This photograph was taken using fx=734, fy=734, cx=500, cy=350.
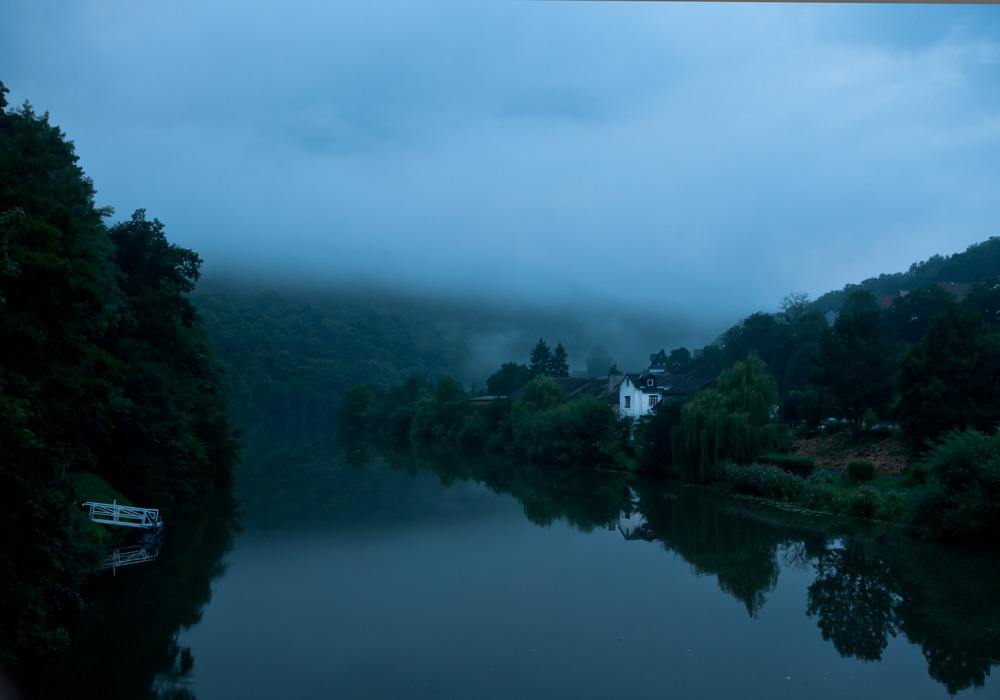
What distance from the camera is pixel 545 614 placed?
15117 mm

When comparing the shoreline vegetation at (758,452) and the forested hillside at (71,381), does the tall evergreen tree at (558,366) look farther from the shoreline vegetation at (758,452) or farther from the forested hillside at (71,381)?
the forested hillside at (71,381)

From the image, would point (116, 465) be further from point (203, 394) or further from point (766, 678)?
point (766, 678)

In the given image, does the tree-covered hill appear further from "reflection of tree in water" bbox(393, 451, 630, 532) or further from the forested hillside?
the forested hillside

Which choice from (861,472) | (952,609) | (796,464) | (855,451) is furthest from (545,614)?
(855,451)

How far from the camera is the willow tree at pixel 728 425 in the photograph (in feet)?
110

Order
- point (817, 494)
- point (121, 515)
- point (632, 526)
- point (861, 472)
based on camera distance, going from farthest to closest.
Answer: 1. point (861, 472)
2. point (817, 494)
3. point (632, 526)
4. point (121, 515)

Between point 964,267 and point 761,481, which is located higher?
point 964,267

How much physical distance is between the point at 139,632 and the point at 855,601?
14.9 meters

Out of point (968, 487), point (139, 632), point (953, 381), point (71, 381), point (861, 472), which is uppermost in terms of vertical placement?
point (953, 381)

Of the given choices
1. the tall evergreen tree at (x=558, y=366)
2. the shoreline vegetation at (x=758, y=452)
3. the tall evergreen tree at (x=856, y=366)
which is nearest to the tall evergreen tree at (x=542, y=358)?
→ the tall evergreen tree at (x=558, y=366)

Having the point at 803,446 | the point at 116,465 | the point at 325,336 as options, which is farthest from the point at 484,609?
the point at 325,336

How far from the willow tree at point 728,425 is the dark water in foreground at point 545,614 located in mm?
6912

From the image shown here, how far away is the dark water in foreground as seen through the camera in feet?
38.1

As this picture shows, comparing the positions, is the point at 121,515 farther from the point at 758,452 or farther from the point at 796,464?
the point at 758,452
